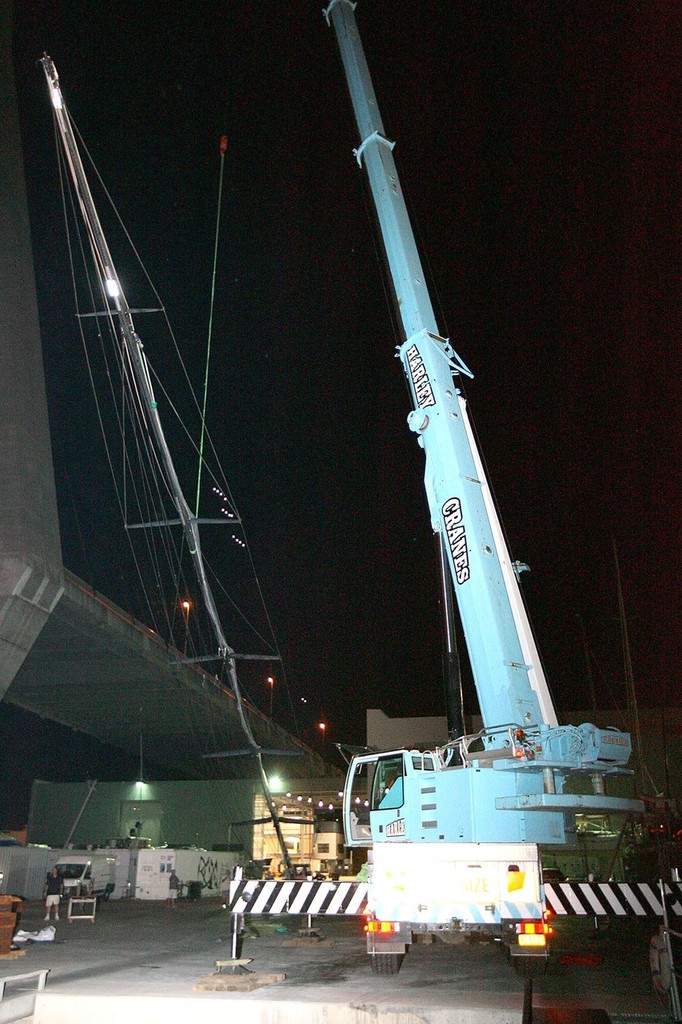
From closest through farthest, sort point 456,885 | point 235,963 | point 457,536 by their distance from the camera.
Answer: point 456,885
point 235,963
point 457,536

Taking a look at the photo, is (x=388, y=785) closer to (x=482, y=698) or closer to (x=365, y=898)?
(x=365, y=898)

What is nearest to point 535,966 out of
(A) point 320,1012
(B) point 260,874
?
(A) point 320,1012

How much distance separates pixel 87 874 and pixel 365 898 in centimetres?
2070

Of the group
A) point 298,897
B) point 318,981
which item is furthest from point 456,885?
point 298,897

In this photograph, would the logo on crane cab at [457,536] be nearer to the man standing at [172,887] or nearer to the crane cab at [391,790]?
the crane cab at [391,790]

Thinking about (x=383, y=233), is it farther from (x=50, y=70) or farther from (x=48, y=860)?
(x=48, y=860)

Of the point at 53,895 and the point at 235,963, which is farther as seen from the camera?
the point at 53,895

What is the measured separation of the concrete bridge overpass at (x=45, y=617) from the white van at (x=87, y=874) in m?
6.83

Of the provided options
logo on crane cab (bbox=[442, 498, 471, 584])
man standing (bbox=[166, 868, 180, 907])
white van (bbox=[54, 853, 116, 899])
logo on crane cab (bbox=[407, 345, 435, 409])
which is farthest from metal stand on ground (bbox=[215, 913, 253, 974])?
man standing (bbox=[166, 868, 180, 907])

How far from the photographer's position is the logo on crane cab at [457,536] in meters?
12.3

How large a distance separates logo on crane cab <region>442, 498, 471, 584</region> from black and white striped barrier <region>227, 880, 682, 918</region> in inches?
183

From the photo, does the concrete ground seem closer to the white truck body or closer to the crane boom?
the white truck body

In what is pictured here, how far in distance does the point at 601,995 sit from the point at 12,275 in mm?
21510

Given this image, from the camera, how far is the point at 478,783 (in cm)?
1095
